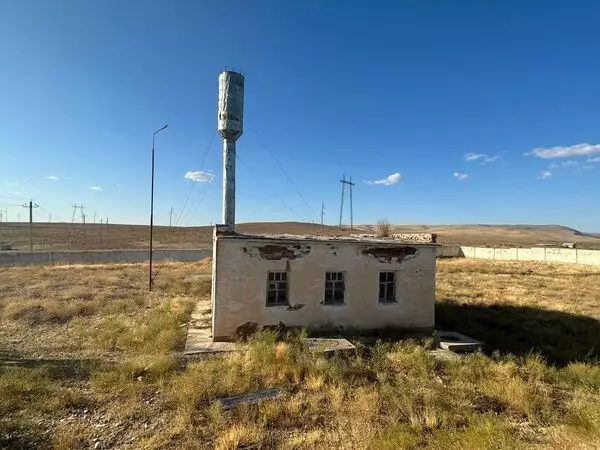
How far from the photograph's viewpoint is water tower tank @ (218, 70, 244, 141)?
15.6 meters

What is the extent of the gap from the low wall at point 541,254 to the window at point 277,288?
136 ft

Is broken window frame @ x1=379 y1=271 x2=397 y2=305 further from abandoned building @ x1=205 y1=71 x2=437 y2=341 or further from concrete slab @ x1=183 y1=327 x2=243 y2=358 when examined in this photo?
concrete slab @ x1=183 y1=327 x2=243 y2=358

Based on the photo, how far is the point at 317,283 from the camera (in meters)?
12.6

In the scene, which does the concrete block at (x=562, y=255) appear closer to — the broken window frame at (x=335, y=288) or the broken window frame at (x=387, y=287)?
the broken window frame at (x=387, y=287)

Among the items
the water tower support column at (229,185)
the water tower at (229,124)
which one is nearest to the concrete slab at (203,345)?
the water tower support column at (229,185)

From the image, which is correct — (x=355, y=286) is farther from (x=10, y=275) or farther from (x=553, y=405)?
(x=10, y=275)

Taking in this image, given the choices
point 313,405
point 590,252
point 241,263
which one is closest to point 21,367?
point 241,263

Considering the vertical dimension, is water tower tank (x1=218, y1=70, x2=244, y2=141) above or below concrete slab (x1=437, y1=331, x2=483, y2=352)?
above

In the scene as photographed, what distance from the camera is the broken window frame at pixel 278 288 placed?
12281 millimetres

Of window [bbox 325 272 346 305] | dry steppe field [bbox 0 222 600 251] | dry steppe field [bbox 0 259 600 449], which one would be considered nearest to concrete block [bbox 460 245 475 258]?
dry steppe field [bbox 0 222 600 251]

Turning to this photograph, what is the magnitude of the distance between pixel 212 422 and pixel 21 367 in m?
5.72

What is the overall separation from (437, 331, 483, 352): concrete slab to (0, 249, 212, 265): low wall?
3309 cm

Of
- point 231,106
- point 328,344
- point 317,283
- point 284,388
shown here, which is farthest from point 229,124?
point 284,388

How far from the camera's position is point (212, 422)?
678 cm
